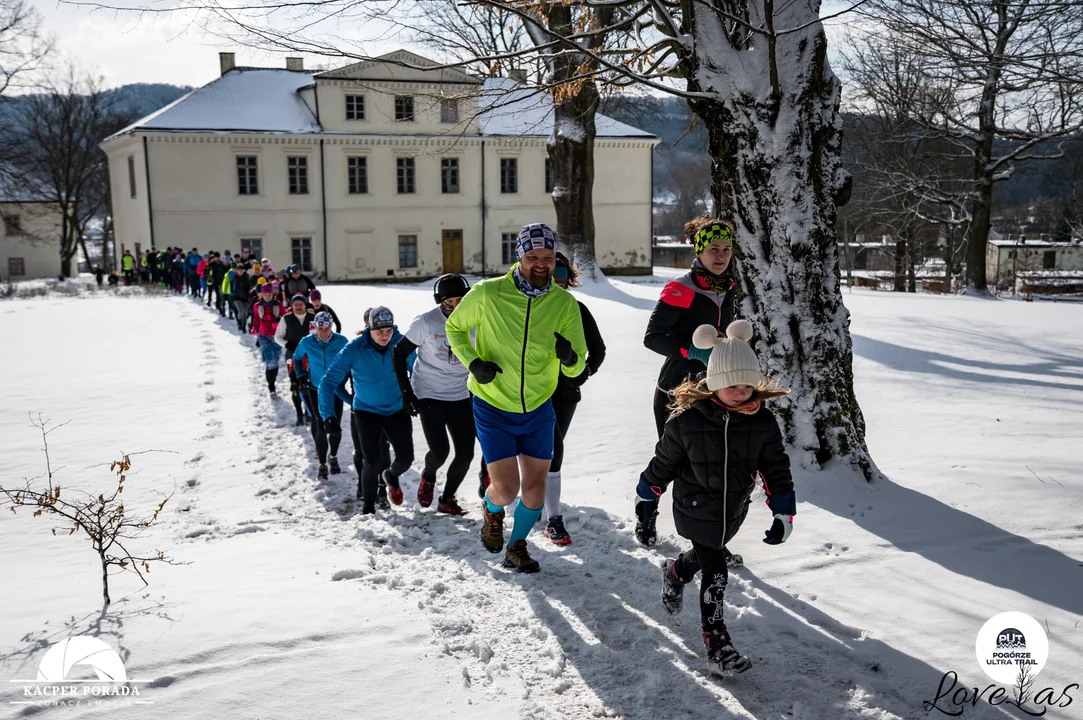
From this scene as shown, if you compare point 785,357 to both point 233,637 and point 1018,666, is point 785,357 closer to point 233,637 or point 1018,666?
point 1018,666

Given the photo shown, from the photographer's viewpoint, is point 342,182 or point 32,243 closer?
point 342,182

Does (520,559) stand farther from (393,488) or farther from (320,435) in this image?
(320,435)

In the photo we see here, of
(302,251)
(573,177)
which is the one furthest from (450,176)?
(573,177)

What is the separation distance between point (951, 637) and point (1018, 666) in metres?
0.34

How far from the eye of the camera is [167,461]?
878 centimetres

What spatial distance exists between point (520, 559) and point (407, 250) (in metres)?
35.1

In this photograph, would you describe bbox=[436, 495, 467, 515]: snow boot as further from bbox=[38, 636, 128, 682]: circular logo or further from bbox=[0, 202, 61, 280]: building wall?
bbox=[0, 202, 61, 280]: building wall

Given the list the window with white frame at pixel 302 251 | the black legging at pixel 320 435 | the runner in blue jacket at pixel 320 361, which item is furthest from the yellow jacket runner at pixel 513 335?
the window with white frame at pixel 302 251

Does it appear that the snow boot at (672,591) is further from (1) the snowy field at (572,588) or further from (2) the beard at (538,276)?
(2) the beard at (538,276)

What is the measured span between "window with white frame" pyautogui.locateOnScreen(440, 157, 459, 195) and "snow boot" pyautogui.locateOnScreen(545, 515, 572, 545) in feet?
114

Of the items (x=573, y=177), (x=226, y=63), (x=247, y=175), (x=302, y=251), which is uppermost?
(x=226, y=63)

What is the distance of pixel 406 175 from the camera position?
38.3m

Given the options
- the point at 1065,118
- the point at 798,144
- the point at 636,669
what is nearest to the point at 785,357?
the point at 798,144

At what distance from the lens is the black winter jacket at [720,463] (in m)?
3.74
